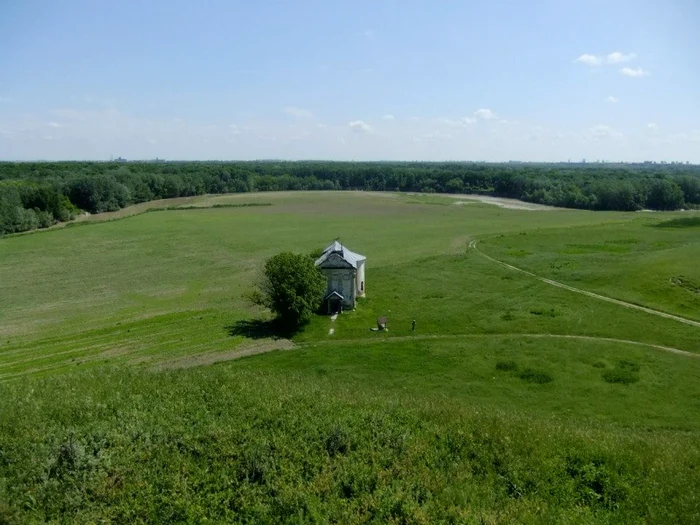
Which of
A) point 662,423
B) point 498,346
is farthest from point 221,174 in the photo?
point 662,423

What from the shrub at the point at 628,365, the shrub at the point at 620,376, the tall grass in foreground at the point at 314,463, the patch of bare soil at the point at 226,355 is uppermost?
the tall grass in foreground at the point at 314,463

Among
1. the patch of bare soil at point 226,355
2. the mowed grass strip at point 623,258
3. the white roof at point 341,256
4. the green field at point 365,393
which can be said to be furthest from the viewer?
the mowed grass strip at point 623,258

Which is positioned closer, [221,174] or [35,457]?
[35,457]

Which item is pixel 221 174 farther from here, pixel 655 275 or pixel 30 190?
pixel 655 275

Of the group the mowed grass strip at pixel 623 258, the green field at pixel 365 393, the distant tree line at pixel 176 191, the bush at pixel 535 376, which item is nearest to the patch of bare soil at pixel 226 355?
the green field at pixel 365 393

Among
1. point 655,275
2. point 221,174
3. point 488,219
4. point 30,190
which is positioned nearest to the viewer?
point 655,275

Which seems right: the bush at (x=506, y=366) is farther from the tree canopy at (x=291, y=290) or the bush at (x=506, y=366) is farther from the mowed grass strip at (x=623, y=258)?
the mowed grass strip at (x=623, y=258)
